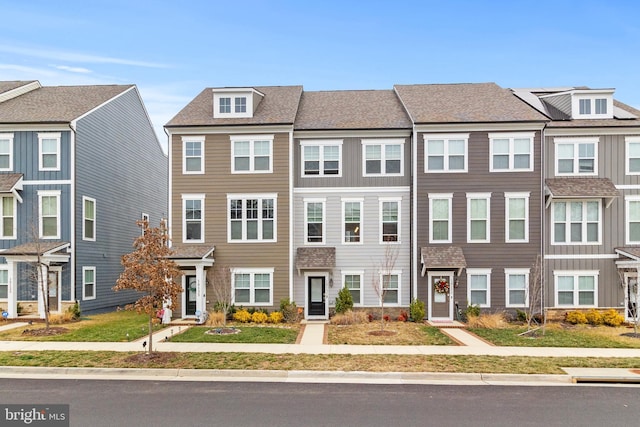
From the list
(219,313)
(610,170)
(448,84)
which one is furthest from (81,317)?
(610,170)

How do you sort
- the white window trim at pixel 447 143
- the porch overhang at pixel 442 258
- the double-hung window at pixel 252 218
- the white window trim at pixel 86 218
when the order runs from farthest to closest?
the white window trim at pixel 86 218, the double-hung window at pixel 252 218, the white window trim at pixel 447 143, the porch overhang at pixel 442 258

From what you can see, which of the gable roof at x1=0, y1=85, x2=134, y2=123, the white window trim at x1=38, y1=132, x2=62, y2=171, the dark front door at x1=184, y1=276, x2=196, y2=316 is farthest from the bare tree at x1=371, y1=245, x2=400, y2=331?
the gable roof at x1=0, y1=85, x2=134, y2=123

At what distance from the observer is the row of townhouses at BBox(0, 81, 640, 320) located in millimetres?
21953

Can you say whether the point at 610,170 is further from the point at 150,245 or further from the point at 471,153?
the point at 150,245

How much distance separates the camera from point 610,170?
22.4m

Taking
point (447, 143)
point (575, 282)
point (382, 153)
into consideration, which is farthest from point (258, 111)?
point (575, 282)

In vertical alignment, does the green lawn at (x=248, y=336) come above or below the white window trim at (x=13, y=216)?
below

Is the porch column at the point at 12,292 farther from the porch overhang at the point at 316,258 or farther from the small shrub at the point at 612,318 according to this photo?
the small shrub at the point at 612,318

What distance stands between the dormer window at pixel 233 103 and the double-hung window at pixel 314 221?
5.44 meters

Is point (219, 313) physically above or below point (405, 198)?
below

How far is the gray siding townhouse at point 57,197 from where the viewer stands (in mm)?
22203

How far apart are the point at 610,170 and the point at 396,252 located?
11.0 m

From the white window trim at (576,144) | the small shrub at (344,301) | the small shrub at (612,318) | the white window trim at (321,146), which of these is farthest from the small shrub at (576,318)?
the white window trim at (321,146)

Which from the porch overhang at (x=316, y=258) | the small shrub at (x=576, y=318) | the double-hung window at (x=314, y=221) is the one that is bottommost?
the small shrub at (x=576, y=318)
